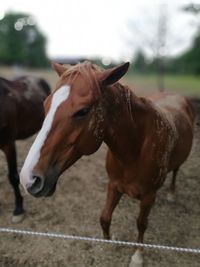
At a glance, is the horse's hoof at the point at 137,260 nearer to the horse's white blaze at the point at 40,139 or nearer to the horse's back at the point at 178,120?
the horse's back at the point at 178,120

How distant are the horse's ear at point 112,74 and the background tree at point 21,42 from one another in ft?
169

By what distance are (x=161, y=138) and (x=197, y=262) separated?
55.8 inches

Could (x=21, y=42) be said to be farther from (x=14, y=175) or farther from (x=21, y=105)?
(x=14, y=175)

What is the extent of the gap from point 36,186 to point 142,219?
1.49 metres

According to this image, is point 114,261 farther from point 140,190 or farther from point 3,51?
point 3,51

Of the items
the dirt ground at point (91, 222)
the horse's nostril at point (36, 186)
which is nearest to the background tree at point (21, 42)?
the dirt ground at point (91, 222)

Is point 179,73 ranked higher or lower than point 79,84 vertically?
lower

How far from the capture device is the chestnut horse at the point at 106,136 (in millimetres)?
1901

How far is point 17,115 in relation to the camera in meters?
4.20

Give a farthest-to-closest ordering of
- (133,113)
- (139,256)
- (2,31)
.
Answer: (2,31), (139,256), (133,113)

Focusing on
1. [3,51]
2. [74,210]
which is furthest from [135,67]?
[74,210]

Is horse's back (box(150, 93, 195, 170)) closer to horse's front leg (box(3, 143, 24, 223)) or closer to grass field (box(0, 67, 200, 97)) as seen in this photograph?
horse's front leg (box(3, 143, 24, 223))

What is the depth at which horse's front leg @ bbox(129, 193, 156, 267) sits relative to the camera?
2.93 metres

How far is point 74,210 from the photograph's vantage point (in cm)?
409
